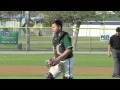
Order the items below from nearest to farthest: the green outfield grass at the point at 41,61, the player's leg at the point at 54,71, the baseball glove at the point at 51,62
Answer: the baseball glove at the point at 51,62 → the player's leg at the point at 54,71 → the green outfield grass at the point at 41,61

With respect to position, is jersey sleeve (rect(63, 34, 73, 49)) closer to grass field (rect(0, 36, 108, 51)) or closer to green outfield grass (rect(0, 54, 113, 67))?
green outfield grass (rect(0, 54, 113, 67))

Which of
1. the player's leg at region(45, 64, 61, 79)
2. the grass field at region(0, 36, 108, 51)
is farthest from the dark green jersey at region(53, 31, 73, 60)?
the grass field at region(0, 36, 108, 51)

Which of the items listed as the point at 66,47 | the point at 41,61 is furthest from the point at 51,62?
the point at 41,61

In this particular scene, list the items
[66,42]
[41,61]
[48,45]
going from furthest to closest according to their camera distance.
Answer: [48,45], [41,61], [66,42]

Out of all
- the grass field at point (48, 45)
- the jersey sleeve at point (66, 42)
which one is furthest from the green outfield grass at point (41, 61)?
the jersey sleeve at point (66, 42)

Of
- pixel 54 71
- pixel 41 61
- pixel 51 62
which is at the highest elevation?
pixel 51 62

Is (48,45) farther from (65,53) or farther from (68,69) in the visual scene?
(65,53)

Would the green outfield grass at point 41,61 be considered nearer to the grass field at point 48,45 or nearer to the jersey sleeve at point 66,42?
the grass field at point 48,45
